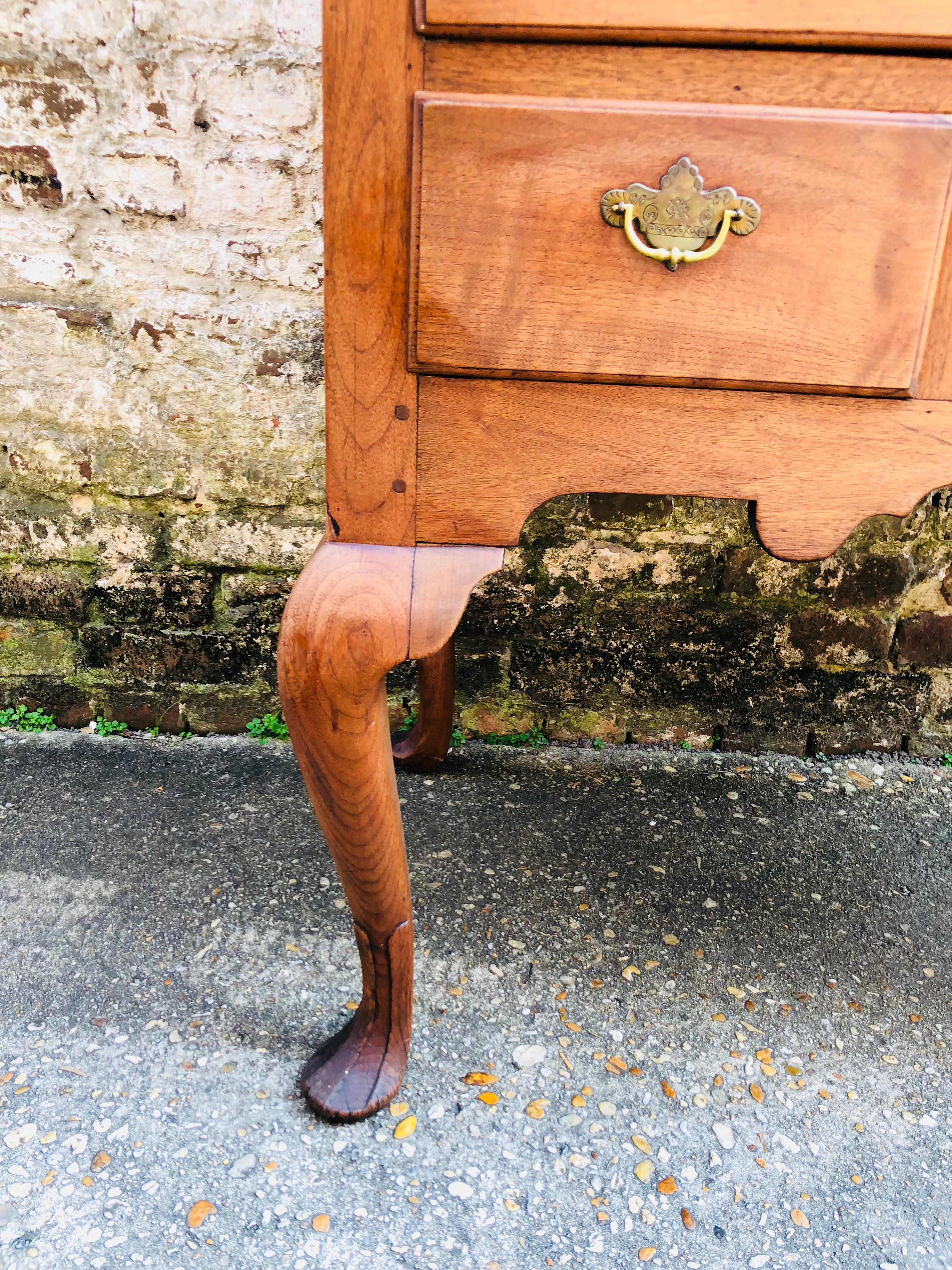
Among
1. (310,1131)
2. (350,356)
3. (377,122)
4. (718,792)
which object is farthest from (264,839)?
(377,122)

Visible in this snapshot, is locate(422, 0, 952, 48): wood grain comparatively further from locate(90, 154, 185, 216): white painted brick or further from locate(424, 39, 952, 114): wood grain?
locate(90, 154, 185, 216): white painted brick

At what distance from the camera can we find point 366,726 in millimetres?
868

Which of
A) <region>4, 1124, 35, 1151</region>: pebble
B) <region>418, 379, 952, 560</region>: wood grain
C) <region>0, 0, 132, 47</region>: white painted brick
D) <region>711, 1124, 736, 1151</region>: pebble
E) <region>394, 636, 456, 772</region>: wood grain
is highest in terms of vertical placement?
<region>0, 0, 132, 47</region>: white painted brick

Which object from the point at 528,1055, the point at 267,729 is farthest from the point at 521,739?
the point at 528,1055

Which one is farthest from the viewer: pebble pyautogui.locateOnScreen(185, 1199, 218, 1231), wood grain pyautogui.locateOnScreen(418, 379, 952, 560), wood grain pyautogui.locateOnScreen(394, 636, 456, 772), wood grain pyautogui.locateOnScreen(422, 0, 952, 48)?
wood grain pyautogui.locateOnScreen(394, 636, 456, 772)

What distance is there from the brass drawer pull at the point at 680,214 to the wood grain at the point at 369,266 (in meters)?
Result: 0.19

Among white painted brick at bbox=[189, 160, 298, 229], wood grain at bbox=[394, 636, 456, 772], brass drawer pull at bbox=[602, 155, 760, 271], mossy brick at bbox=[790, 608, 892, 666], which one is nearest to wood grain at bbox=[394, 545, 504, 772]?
brass drawer pull at bbox=[602, 155, 760, 271]

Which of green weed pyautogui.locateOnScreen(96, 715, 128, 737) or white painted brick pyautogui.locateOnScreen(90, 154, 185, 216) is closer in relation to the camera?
white painted brick pyautogui.locateOnScreen(90, 154, 185, 216)

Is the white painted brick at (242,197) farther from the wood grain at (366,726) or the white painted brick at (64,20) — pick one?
the wood grain at (366,726)

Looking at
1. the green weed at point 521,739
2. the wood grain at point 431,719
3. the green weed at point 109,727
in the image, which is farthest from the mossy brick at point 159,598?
the green weed at point 521,739

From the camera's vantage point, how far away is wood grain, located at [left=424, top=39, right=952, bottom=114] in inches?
26.7

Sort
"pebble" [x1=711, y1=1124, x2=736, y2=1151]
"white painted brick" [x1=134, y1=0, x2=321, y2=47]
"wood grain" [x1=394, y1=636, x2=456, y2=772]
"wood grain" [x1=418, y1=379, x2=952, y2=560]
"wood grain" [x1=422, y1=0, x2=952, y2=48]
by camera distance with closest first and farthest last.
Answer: "wood grain" [x1=422, y1=0, x2=952, y2=48]
"wood grain" [x1=418, y1=379, x2=952, y2=560]
"pebble" [x1=711, y1=1124, x2=736, y2=1151]
"white painted brick" [x1=134, y1=0, x2=321, y2=47]
"wood grain" [x1=394, y1=636, x2=456, y2=772]

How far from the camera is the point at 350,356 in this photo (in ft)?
2.48

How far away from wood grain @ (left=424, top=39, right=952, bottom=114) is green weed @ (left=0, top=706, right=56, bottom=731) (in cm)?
162
